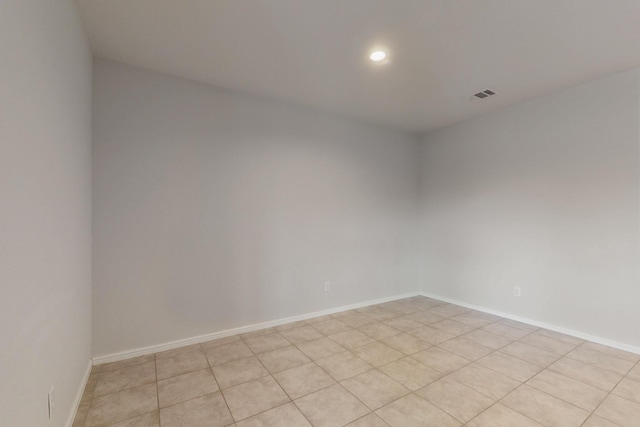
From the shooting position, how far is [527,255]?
3389 mm

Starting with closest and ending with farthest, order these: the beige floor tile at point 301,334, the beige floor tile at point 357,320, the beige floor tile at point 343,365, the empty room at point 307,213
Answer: the empty room at point 307,213 → the beige floor tile at point 343,365 → the beige floor tile at point 301,334 → the beige floor tile at point 357,320

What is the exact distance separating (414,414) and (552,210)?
2840 millimetres

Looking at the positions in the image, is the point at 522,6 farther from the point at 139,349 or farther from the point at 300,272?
the point at 139,349

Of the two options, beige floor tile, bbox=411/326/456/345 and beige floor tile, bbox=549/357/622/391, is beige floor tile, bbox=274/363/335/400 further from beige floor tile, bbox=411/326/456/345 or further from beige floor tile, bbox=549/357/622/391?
beige floor tile, bbox=549/357/622/391

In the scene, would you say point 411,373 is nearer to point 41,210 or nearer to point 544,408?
point 544,408

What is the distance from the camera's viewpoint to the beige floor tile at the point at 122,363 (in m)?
2.30

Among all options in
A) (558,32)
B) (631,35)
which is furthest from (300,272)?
(631,35)

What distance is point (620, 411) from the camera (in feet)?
6.06

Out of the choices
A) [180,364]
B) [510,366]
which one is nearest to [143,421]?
[180,364]

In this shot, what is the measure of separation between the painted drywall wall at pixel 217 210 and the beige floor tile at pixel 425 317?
702 millimetres

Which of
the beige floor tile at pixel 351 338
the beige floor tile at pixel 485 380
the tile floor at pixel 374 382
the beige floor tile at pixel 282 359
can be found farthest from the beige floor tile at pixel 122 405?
the beige floor tile at pixel 485 380

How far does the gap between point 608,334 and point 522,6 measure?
3.21m

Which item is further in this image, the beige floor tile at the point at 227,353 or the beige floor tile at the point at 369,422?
the beige floor tile at the point at 227,353

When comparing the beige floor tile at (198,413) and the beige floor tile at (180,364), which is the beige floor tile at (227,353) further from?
the beige floor tile at (198,413)
